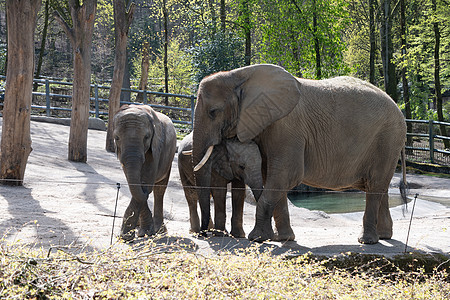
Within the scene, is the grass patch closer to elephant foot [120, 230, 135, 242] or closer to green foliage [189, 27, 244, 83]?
elephant foot [120, 230, 135, 242]

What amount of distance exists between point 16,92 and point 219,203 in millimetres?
4722

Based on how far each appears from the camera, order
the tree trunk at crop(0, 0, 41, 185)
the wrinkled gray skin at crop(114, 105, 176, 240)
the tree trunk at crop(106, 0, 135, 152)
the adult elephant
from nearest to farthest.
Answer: the wrinkled gray skin at crop(114, 105, 176, 240), the adult elephant, the tree trunk at crop(0, 0, 41, 185), the tree trunk at crop(106, 0, 135, 152)

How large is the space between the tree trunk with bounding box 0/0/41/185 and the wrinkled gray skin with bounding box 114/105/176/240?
11.8ft

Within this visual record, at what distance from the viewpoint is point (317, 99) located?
26.3 ft

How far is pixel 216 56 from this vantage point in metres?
24.3

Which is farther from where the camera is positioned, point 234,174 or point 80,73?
point 80,73

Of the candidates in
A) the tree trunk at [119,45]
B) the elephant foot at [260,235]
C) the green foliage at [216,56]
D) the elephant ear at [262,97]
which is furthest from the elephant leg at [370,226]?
the green foliage at [216,56]

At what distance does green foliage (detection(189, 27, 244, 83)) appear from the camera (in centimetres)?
Answer: 2422

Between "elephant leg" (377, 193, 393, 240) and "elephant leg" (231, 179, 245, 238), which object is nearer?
"elephant leg" (231, 179, 245, 238)

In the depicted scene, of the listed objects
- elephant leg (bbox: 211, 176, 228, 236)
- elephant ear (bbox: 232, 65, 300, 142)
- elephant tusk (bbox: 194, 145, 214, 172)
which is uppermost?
elephant ear (bbox: 232, 65, 300, 142)

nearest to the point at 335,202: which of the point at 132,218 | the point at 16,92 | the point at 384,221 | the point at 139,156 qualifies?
the point at 384,221

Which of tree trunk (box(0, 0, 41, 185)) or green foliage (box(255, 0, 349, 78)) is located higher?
green foliage (box(255, 0, 349, 78))

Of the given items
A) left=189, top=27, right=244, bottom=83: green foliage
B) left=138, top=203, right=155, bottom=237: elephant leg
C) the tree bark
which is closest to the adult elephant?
left=138, top=203, right=155, bottom=237: elephant leg

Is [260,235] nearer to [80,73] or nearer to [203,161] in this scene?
[203,161]
